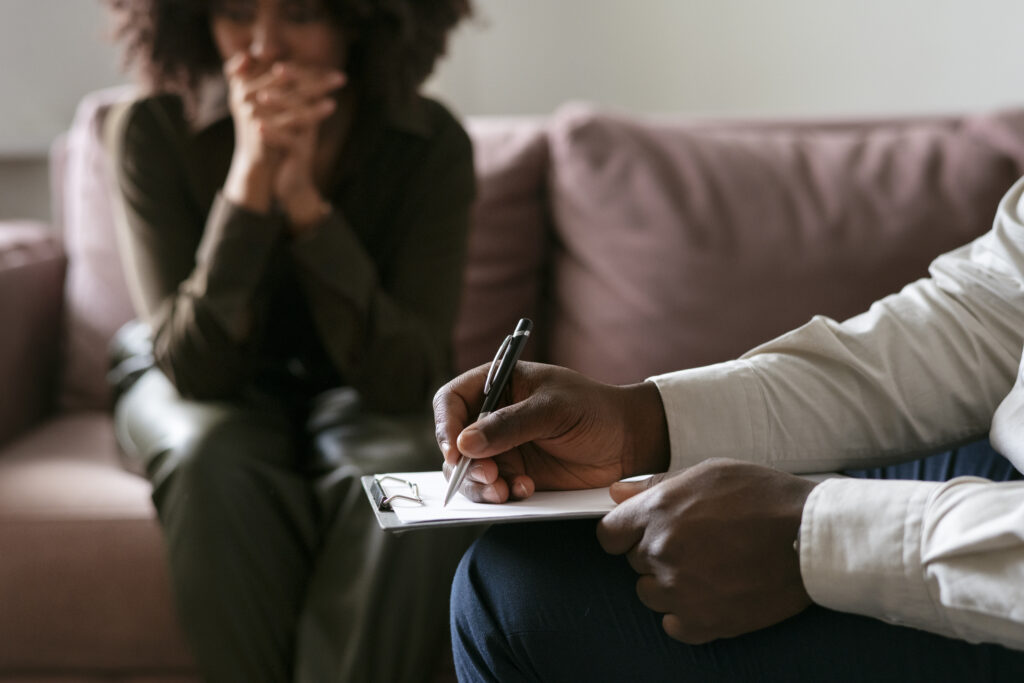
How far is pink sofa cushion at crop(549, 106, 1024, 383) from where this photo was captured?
1.39 meters

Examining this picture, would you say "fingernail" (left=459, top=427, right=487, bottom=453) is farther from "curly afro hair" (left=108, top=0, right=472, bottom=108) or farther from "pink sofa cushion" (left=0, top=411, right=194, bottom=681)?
"curly afro hair" (left=108, top=0, right=472, bottom=108)

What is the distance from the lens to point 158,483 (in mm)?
1125

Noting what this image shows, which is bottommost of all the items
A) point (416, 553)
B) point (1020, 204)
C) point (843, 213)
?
point (416, 553)

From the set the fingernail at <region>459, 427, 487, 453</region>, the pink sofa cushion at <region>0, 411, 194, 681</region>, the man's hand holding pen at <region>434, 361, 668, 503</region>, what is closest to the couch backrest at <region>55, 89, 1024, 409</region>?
the pink sofa cushion at <region>0, 411, 194, 681</region>

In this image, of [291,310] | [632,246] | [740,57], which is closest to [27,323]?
[291,310]

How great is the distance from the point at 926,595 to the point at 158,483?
0.83m

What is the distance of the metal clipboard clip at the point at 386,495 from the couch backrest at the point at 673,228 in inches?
29.6

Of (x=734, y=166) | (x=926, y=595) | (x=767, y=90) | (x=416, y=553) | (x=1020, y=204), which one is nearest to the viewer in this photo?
(x=926, y=595)

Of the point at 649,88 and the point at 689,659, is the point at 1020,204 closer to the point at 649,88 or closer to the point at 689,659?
the point at 689,659

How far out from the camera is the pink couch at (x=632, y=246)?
1394 millimetres

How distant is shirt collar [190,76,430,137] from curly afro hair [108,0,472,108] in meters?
0.02

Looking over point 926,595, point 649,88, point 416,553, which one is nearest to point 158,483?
point 416,553

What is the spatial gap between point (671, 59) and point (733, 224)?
0.59 meters

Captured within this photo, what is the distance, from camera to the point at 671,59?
6.24ft
